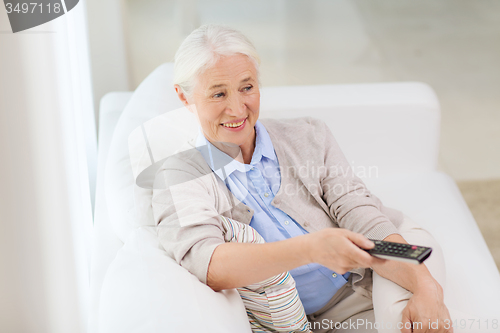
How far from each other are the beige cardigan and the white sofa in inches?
2.7

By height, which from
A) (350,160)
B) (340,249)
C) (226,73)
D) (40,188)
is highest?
(226,73)

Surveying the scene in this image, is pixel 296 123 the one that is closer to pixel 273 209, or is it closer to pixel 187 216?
pixel 273 209

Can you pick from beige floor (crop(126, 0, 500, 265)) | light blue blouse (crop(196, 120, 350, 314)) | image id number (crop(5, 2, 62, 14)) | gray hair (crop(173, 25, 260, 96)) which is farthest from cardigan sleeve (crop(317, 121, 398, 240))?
beige floor (crop(126, 0, 500, 265))

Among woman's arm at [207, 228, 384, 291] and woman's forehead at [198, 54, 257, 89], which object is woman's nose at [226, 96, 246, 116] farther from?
woman's arm at [207, 228, 384, 291]

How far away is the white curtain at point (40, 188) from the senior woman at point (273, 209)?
0.21 metres

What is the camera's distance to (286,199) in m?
1.33

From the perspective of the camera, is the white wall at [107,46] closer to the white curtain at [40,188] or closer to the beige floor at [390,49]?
the beige floor at [390,49]

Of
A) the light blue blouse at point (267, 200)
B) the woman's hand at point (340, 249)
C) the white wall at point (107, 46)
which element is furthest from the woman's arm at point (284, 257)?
the white wall at point (107, 46)

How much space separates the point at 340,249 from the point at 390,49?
324cm

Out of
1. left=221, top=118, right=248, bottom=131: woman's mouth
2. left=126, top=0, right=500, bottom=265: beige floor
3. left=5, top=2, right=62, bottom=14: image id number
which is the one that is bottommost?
left=126, top=0, right=500, bottom=265: beige floor

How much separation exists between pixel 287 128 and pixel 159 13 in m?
3.45

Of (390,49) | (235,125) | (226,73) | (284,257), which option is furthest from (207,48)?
(390,49)

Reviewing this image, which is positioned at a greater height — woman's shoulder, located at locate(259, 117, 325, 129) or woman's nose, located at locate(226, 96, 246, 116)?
woman's nose, located at locate(226, 96, 246, 116)

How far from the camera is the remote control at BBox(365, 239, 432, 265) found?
938 mm
